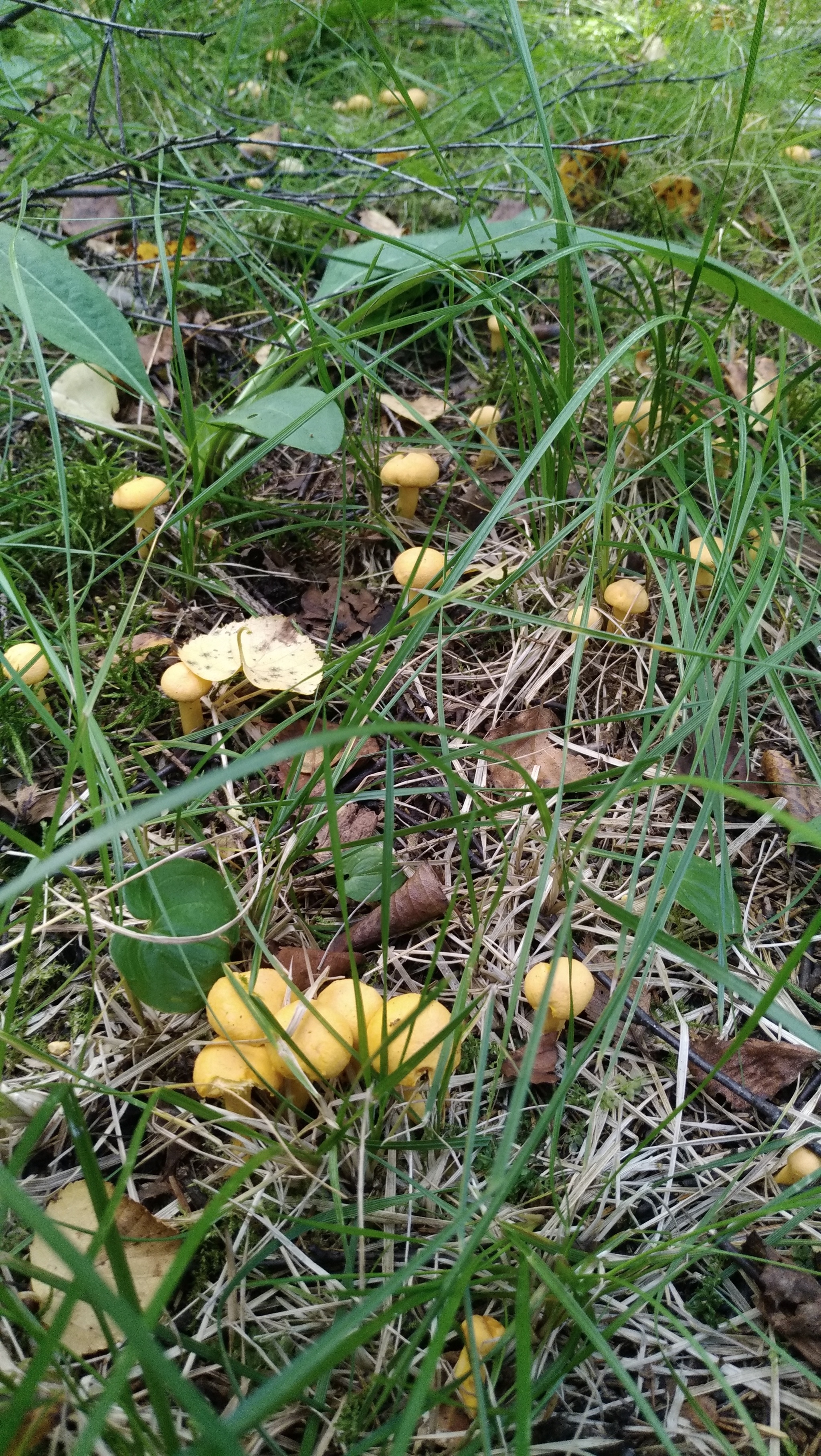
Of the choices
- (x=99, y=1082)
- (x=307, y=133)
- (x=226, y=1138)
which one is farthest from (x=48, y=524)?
(x=307, y=133)

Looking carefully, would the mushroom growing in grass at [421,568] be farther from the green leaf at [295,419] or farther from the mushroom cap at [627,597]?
the mushroom cap at [627,597]

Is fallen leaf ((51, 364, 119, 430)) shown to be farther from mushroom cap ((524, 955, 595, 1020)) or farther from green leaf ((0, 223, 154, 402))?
mushroom cap ((524, 955, 595, 1020))

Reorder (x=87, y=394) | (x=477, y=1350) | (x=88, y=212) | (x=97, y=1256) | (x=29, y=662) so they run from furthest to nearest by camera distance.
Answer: (x=88, y=212)
(x=87, y=394)
(x=29, y=662)
(x=97, y=1256)
(x=477, y=1350)

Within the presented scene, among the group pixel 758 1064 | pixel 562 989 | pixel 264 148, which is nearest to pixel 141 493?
pixel 562 989

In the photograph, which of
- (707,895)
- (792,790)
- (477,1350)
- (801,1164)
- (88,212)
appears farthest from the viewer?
(88,212)

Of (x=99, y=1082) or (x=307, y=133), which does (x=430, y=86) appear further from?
(x=99, y=1082)

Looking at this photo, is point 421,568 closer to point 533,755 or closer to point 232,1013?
point 533,755

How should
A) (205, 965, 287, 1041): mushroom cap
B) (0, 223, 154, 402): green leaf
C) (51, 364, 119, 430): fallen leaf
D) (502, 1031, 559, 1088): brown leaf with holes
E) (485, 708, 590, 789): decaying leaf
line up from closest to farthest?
(205, 965, 287, 1041): mushroom cap < (502, 1031, 559, 1088): brown leaf with holes < (485, 708, 590, 789): decaying leaf < (0, 223, 154, 402): green leaf < (51, 364, 119, 430): fallen leaf

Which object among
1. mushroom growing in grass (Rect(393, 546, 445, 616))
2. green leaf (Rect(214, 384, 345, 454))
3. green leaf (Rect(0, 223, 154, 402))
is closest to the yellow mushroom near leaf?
mushroom growing in grass (Rect(393, 546, 445, 616))
